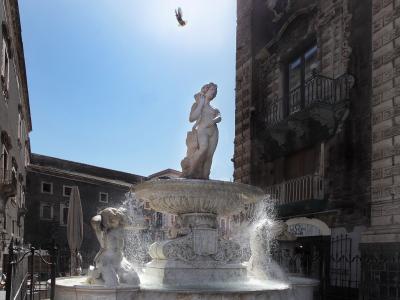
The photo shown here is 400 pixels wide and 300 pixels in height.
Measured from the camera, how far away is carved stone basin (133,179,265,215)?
27.3ft

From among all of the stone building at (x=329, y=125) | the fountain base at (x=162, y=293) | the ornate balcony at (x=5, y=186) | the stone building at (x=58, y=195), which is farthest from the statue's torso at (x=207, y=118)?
the stone building at (x=58, y=195)

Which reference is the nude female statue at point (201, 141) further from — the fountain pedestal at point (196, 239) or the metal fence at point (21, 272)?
the metal fence at point (21, 272)

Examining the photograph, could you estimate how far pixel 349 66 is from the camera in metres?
13.2

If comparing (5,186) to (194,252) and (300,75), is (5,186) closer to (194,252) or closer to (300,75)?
(300,75)

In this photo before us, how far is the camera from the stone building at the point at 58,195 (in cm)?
3912

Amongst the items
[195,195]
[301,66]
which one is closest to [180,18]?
[301,66]

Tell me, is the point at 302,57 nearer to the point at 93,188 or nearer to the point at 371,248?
the point at 371,248

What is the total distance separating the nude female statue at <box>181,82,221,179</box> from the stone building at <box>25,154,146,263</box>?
2733cm

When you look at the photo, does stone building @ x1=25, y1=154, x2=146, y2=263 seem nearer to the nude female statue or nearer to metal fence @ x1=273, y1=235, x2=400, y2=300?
metal fence @ x1=273, y1=235, x2=400, y2=300

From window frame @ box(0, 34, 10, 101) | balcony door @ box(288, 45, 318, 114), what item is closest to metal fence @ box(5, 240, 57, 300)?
balcony door @ box(288, 45, 318, 114)

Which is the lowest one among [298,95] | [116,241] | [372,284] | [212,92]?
[372,284]

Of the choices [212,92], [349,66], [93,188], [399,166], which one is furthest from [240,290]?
[93,188]

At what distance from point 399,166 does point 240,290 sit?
555 centimetres

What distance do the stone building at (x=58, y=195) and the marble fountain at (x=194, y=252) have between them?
27451 millimetres
